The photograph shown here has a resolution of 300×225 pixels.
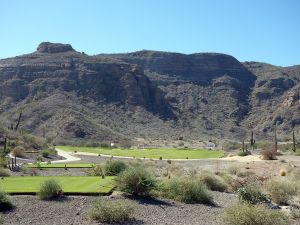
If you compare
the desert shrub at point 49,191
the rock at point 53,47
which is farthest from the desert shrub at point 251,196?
the rock at point 53,47

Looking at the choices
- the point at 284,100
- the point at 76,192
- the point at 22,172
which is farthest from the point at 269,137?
the point at 76,192

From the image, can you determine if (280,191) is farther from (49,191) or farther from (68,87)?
(68,87)

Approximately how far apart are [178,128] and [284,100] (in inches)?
1246

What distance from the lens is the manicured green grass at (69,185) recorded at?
22.8 meters

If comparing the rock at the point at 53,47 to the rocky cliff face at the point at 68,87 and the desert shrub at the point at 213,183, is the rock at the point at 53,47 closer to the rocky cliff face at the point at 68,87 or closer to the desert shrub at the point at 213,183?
the rocky cliff face at the point at 68,87

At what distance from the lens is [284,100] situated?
134125mm

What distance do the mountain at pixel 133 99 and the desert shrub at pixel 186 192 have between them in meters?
72.4

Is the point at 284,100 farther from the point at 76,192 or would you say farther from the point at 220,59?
the point at 76,192

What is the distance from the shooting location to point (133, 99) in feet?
402

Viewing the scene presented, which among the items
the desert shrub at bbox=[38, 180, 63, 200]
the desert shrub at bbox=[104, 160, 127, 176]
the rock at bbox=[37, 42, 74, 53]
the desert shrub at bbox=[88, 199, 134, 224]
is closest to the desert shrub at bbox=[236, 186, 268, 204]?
the desert shrub at bbox=[88, 199, 134, 224]

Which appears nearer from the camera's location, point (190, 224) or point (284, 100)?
point (190, 224)

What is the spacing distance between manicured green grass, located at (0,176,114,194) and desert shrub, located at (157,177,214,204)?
8.43 feet

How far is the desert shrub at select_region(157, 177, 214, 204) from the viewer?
77.8 feet

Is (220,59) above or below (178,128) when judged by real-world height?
above
